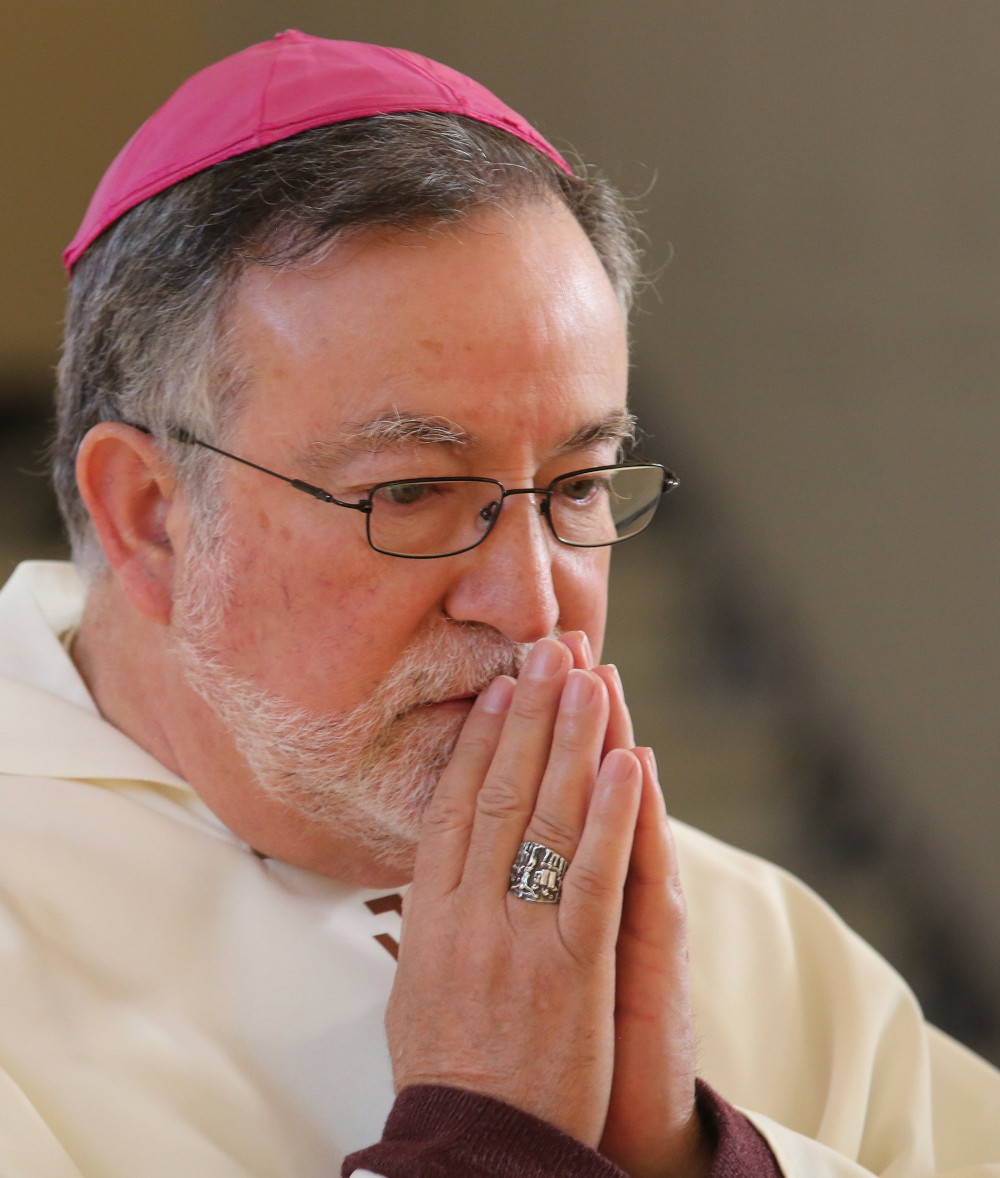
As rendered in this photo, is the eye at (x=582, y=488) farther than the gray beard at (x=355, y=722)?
A: Yes

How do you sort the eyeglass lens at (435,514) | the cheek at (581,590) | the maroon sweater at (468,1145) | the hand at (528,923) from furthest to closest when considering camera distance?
the cheek at (581,590), the eyeglass lens at (435,514), the hand at (528,923), the maroon sweater at (468,1145)

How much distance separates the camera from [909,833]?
5047 millimetres

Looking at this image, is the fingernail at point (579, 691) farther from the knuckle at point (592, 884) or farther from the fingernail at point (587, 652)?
the knuckle at point (592, 884)

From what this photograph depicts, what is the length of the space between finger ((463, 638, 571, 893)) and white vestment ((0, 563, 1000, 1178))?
412 mm

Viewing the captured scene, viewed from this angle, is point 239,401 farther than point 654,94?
No

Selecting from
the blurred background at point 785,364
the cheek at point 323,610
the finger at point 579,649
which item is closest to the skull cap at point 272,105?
the cheek at point 323,610

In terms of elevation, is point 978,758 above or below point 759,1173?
below

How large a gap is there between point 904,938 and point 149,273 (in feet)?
13.4

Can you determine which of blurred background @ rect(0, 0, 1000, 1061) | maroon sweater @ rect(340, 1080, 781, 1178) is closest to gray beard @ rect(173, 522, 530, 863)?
maroon sweater @ rect(340, 1080, 781, 1178)

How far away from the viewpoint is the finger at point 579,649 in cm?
183

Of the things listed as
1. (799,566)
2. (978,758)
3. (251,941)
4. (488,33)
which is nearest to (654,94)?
(488,33)

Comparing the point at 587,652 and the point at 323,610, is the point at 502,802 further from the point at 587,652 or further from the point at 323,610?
the point at 323,610

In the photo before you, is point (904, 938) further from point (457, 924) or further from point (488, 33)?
point (488, 33)

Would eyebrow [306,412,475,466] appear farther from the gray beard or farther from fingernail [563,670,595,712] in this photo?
fingernail [563,670,595,712]
